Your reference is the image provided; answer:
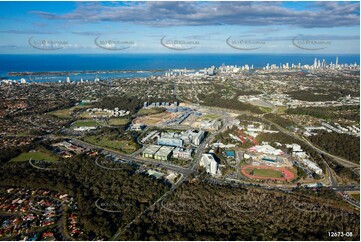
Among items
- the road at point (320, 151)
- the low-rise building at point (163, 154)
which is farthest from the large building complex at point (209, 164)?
the road at point (320, 151)

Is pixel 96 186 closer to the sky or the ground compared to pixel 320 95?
closer to the sky

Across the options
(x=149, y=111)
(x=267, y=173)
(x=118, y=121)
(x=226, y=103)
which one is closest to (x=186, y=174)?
(x=267, y=173)

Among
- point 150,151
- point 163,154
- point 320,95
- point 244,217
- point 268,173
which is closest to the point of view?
point 244,217

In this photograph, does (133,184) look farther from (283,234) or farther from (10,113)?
(10,113)

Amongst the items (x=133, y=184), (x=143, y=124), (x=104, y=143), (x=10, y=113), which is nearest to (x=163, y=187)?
(x=133, y=184)

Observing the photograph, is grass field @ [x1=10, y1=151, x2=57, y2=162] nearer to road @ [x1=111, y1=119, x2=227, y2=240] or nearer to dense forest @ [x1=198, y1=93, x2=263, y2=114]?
road @ [x1=111, y1=119, x2=227, y2=240]

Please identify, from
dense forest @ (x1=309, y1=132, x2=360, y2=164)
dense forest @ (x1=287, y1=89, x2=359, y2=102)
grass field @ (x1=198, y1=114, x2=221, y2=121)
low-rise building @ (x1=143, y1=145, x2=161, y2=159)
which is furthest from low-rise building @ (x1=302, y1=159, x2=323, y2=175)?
dense forest @ (x1=287, y1=89, x2=359, y2=102)

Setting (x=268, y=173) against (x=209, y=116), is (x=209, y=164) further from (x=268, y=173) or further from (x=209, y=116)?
(x=209, y=116)
